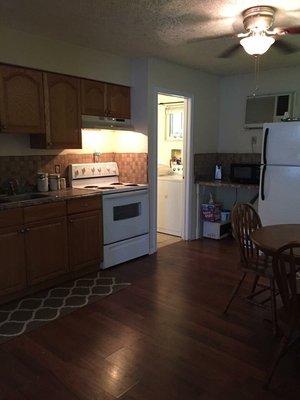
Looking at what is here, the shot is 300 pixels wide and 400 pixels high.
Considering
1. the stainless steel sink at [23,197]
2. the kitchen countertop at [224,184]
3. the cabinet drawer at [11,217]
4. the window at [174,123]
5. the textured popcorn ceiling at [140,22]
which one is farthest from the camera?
the window at [174,123]

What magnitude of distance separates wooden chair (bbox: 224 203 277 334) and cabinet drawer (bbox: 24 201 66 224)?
62.4 inches

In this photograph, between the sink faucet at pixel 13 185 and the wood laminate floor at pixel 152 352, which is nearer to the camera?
the wood laminate floor at pixel 152 352

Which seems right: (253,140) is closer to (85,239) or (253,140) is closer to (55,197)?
(85,239)

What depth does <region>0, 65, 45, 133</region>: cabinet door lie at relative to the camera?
2.90m

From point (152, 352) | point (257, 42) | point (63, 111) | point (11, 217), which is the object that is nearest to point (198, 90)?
point (63, 111)

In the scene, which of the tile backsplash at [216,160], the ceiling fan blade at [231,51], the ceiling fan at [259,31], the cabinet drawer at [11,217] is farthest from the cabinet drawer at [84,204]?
the ceiling fan blade at [231,51]

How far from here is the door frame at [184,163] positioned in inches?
157

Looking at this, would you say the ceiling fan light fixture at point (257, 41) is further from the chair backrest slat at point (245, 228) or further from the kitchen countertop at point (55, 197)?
the kitchen countertop at point (55, 197)

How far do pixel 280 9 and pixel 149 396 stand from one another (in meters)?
2.77

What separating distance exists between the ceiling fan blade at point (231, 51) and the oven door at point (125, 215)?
179 cm

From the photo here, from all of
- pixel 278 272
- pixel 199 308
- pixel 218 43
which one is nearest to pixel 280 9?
pixel 218 43

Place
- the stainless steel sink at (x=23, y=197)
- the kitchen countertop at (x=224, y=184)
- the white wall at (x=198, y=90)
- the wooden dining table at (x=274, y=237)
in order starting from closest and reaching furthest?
the wooden dining table at (x=274, y=237) → the stainless steel sink at (x=23, y=197) → the white wall at (x=198, y=90) → the kitchen countertop at (x=224, y=184)

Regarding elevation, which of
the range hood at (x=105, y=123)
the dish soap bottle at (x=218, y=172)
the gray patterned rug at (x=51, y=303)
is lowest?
the gray patterned rug at (x=51, y=303)

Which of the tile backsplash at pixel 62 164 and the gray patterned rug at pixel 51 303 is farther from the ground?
the tile backsplash at pixel 62 164
